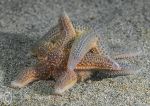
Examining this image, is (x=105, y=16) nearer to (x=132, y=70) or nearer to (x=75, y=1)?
(x=75, y=1)

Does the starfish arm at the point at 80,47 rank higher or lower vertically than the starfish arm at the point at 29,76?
higher

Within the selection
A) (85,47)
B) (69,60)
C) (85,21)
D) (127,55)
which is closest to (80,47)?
(85,47)

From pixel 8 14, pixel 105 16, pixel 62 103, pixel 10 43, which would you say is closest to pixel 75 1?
pixel 105 16

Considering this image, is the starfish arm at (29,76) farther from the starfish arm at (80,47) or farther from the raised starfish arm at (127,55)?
the raised starfish arm at (127,55)

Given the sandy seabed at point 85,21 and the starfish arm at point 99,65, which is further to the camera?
the starfish arm at point 99,65

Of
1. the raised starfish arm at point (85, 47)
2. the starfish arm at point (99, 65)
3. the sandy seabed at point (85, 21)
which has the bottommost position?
the sandy seabed at point (85, 21)

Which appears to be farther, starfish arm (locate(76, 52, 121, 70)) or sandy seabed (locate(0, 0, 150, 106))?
starfish arm (locate(76, 52, 121, 70))

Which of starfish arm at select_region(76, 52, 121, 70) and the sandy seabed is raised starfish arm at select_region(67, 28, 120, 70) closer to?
starfish arm at select_region(76, 52, 121, 70)

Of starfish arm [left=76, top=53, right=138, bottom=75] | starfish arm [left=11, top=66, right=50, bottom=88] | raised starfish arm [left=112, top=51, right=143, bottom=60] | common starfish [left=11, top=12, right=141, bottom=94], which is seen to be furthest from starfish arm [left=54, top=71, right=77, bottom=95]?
raised starfish arm [left=112, top=51, right=143, bottom=60]

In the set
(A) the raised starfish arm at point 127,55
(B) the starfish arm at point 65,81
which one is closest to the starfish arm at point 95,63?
(B) the starfish arm at point 65,81

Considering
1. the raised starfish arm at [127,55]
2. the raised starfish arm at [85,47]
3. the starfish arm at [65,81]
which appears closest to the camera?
Result: the starfish arm at [65,81]
